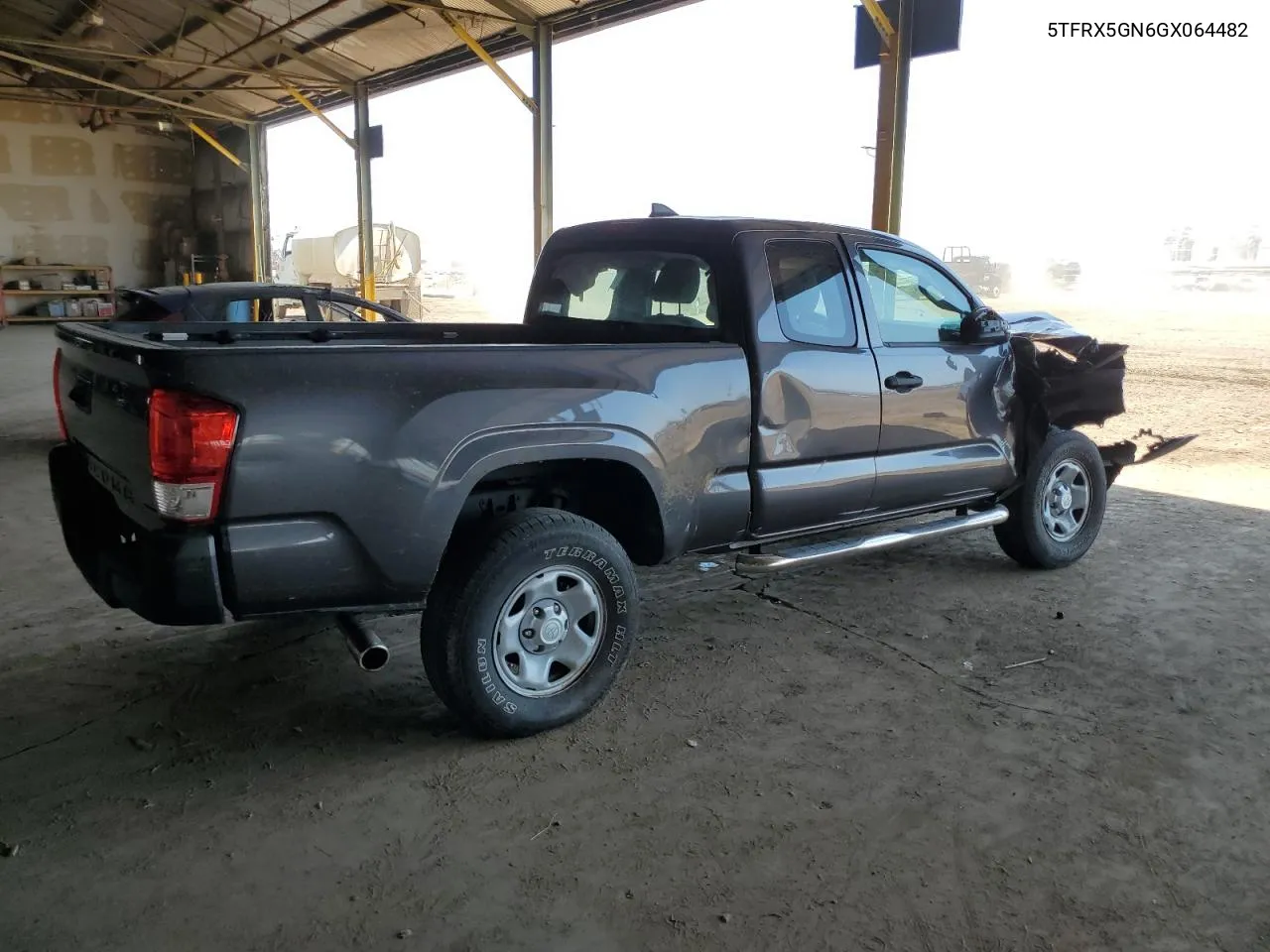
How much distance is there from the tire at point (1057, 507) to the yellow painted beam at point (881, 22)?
14.6 ft

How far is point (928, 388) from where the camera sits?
4297 mm

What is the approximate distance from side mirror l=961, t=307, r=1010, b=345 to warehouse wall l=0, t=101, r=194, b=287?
25292 mm

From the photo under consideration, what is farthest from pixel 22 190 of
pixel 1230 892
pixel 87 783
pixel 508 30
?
pixel 1230 892

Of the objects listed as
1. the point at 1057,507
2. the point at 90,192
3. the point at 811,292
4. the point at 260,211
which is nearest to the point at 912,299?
the point at 811,292

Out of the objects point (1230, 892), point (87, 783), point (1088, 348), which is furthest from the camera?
point (1088, 348)

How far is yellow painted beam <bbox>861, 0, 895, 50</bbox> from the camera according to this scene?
303 inches

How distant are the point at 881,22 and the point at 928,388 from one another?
4939 mm

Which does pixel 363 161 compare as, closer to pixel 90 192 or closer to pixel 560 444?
pixel 90 192

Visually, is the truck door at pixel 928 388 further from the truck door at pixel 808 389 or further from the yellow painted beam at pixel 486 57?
the yellow painted beam at pixel 486 57

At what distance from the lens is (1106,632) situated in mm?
4219

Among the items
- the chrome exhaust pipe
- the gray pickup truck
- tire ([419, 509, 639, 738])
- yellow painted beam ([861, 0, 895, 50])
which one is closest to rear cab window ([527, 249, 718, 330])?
the gray pickup truck

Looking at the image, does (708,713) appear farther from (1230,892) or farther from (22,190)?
(22,190)

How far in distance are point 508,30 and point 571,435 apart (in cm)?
1145

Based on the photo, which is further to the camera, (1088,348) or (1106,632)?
(1088,348)
